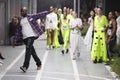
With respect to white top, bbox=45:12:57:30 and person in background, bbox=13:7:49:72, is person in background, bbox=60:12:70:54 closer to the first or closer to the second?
white top, bbox=45:12:57:30

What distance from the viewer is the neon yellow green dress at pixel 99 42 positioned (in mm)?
17562

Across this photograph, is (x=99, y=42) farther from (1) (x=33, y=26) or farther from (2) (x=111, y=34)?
(1) (x=33, y=26)

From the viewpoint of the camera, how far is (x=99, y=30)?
57.8ft

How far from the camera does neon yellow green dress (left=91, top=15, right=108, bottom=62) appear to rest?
1756 centimetres

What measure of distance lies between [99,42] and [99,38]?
0.16 m

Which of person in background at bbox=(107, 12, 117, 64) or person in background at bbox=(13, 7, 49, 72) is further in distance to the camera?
person in background at bbox=(107, 12, 117, 64)

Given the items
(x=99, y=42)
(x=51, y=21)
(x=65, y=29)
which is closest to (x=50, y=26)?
(x=51, y=21)

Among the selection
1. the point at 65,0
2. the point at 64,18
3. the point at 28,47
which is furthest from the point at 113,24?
the point at 65,0

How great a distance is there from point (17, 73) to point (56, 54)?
6680 millimetres

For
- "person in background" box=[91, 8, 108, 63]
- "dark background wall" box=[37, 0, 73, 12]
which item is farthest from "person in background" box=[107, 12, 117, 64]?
"dark background wall" box=[37, 0, 73, 12]

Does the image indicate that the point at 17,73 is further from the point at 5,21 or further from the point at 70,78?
the point at 5,21

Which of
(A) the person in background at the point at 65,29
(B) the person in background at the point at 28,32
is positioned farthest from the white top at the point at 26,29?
(A) the person in background at the point at 65,29

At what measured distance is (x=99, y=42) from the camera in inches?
699

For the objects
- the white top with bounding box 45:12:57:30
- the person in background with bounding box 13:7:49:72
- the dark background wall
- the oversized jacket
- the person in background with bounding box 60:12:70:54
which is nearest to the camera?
the person in background with bounding box 13:7:49:72
